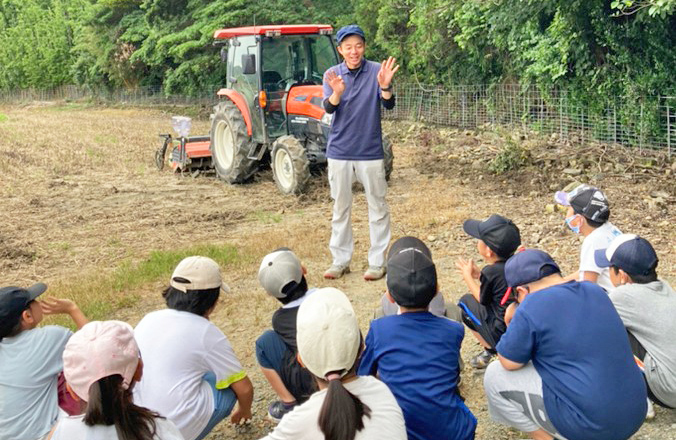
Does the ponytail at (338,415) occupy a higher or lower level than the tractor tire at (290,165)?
lower

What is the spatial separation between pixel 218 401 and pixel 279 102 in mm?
7410

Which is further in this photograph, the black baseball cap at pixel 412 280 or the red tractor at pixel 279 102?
the red tractor at pixel 279 102

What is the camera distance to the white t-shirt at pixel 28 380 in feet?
9.57

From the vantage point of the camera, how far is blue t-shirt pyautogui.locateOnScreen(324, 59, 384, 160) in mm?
5848

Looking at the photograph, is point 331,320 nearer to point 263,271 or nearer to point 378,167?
point 263,271

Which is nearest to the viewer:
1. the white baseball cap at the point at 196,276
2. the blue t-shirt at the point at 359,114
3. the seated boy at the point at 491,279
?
the white baseball cap at the point at 196,276

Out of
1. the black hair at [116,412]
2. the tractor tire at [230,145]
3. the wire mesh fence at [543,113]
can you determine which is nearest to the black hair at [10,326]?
the black hair at [116,412]

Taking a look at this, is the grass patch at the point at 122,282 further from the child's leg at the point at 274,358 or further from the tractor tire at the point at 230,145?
the tractor tire at the point at 230,145

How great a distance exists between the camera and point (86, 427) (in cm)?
220

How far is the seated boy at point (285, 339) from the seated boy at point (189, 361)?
6.8 inches

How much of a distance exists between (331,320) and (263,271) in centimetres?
117

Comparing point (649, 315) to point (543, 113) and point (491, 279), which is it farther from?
point (543, 113)

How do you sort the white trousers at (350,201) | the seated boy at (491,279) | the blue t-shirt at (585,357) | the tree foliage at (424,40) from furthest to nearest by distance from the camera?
the tree foliage at (424,40), the white trousers at (350,201), the seated boy at (491,279), the blue t-shirt at (585,357)

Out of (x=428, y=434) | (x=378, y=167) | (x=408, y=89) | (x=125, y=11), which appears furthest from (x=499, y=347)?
(x=125, y=11)
